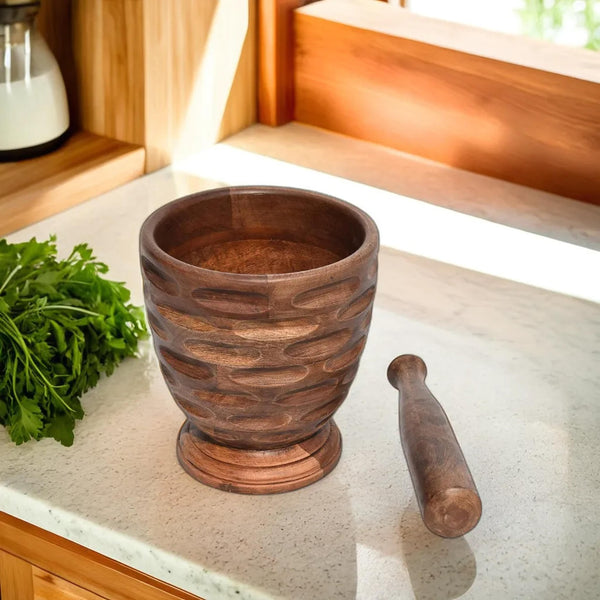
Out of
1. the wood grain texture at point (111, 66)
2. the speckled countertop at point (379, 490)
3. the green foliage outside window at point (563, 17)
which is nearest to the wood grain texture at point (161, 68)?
the wood grain texture at point (111, 66)

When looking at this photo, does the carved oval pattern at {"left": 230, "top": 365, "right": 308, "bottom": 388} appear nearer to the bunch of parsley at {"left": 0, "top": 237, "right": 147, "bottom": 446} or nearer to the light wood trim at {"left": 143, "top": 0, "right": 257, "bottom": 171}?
the bunch of parsley at {"left": 0, "top": 237, "right": 147, "bottom": 446}

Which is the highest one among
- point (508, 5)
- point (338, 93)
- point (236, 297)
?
point (236, 297)

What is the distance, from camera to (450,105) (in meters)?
1.48

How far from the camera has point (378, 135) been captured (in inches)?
61.7

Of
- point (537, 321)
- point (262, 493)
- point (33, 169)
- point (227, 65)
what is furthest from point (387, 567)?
point (227, 65)

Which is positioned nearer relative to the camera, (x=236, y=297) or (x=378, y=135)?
(x=236, y=297)

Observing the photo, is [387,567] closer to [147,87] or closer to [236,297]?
[236,297]

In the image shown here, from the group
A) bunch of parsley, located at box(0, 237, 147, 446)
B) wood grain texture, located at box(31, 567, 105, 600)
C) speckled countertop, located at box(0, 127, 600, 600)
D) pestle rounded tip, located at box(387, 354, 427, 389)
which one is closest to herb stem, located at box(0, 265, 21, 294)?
bunch of parsley, located at box(0, 237, 147, 446)

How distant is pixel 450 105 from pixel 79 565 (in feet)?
2.95

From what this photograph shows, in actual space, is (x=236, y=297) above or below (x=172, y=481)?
above

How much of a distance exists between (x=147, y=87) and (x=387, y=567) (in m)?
0.85

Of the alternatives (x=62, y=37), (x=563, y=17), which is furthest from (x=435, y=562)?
(x=563, y=17)

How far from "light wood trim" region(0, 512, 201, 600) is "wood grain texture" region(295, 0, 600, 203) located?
2.85 ft

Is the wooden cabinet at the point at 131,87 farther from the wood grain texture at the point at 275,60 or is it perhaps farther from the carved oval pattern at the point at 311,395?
the carved oval pattern at the point at 311,395
